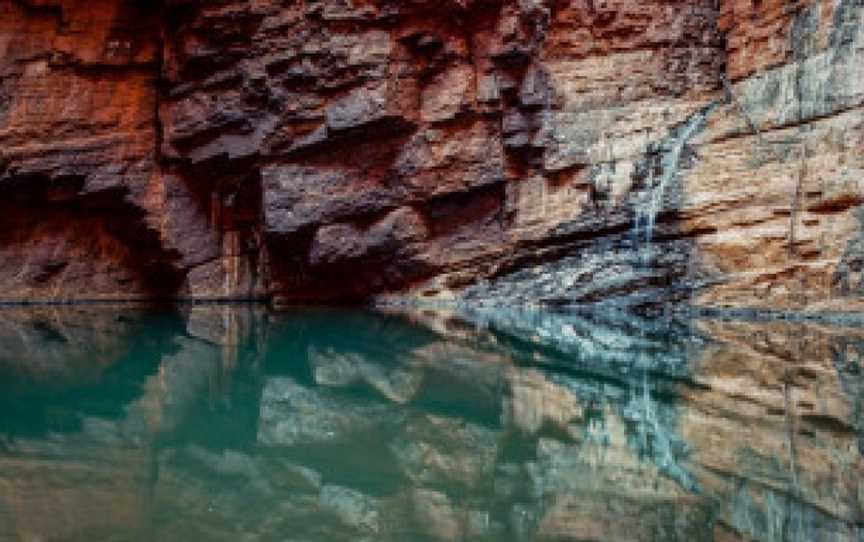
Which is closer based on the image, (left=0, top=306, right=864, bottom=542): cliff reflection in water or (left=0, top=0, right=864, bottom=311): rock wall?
(left=0, top=306, right=864, bottom=542): cliff reflection in water

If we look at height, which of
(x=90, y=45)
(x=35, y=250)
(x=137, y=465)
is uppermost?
(x=90, y=45)

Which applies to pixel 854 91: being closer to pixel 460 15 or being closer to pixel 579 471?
pixel 460 15

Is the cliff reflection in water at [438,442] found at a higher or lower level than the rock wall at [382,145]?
lower

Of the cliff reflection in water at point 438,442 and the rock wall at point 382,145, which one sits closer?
the cliff reflection in water at point 438,442

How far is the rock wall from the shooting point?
12.4 metres

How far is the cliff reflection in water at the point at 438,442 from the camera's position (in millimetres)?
2779

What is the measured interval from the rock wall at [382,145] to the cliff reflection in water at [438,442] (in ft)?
15.3

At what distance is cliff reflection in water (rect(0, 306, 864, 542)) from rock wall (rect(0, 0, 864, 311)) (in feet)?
15.3

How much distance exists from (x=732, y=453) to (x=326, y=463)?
6.16ft

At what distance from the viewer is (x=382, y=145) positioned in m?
13.6

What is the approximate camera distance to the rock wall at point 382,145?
12375 millimetres

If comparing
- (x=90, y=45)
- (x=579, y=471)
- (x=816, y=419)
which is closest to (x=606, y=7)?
(x=90, y=45)

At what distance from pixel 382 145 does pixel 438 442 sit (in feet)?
33.0

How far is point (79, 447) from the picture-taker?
154 inches
